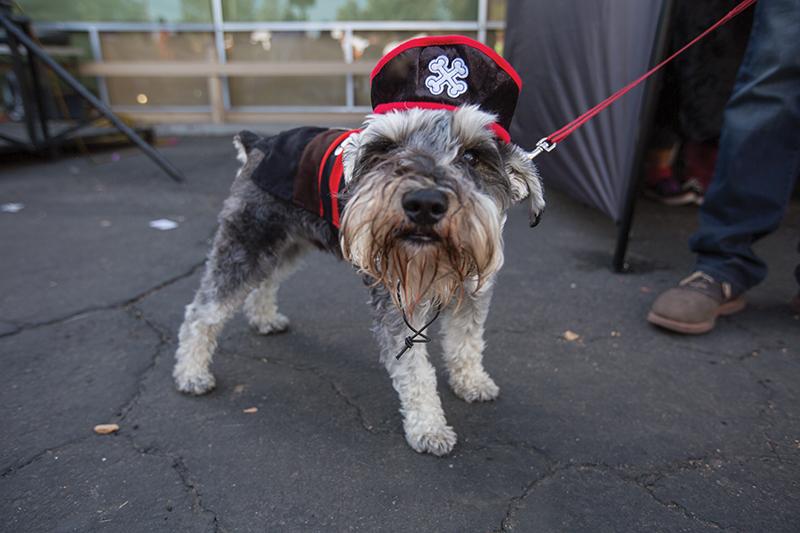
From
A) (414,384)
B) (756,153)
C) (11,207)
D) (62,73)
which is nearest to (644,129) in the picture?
(756,153)

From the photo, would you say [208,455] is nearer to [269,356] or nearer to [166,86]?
[269,356]

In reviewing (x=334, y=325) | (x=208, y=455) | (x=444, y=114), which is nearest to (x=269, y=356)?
(x=334, y=325)

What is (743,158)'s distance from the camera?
9.87 feet

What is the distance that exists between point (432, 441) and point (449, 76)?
1488 millimetres

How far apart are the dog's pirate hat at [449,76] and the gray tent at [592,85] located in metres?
1.95

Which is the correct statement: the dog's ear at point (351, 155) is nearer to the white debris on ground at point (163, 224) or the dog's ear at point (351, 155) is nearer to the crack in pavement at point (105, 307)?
the crack in pavement at point (105, 307)

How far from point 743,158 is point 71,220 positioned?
5809mm

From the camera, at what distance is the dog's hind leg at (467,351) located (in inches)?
96.3

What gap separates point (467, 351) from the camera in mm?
2533

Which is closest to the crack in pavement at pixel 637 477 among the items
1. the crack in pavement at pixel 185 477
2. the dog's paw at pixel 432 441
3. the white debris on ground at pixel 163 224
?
the dog's paw at pixel 432 441

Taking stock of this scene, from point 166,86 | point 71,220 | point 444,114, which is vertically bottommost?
point 71,220

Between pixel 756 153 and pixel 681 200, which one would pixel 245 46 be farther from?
pixel 756 153

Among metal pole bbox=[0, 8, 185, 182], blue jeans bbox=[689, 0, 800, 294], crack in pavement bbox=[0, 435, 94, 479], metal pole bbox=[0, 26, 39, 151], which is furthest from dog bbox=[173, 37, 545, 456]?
metal pole bbox=[0, 26, 39, 151]

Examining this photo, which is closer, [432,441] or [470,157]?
[470,157]
